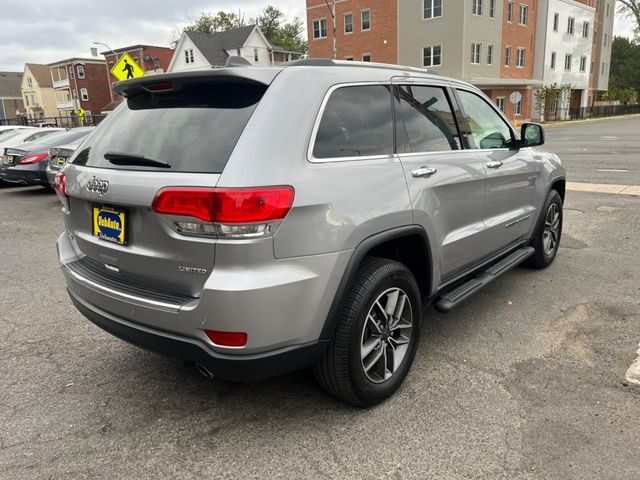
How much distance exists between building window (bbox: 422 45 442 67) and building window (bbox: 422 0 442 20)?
7.03 feet

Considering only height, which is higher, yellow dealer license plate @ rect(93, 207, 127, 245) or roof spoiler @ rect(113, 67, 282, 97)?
roof spoiler @ rect(113, 67, 282, 97)

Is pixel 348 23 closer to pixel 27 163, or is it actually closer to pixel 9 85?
pixel 27 163

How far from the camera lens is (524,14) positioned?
137 feet

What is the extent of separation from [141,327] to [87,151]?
123 cm

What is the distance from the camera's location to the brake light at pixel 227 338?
7.60ft

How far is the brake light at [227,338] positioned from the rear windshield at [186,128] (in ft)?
2.41

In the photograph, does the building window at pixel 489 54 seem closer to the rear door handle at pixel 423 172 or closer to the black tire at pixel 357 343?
the rear door handle at pixel 423 172

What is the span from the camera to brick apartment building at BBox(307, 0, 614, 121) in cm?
3647

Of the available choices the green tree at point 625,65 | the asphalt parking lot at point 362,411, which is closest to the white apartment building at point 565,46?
the green tree at point 625,65

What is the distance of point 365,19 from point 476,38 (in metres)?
9.25

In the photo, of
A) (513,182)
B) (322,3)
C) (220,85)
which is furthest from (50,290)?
(322,3)

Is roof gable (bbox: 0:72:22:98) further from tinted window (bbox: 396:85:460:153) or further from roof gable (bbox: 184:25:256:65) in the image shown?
tinted window (bbox: 396:85:460:153)

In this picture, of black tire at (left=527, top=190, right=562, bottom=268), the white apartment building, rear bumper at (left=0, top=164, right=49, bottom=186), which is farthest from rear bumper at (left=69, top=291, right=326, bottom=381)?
the white apartment building

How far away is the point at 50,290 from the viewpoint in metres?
5.09
